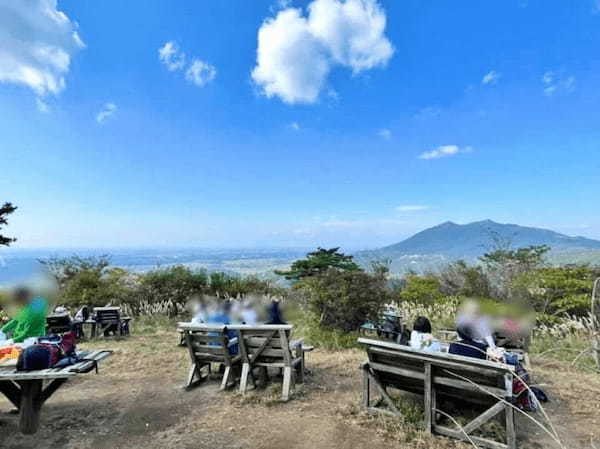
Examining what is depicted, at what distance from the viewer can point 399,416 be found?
150 inches

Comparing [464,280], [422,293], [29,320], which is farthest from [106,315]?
[464,280]

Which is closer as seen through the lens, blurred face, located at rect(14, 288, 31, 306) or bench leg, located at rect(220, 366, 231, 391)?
blurred face, located at rect(14, 288, 31, 306)

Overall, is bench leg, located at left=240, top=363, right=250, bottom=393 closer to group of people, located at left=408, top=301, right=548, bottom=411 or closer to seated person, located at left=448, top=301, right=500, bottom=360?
group of people, located at left=408, top=301, right=548, bottom=411

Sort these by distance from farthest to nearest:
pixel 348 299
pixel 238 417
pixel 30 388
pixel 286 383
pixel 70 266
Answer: pixel 70 266 → pixel 348 299 → pixel 286 383 → pixel 238 417 → pixel 30 388

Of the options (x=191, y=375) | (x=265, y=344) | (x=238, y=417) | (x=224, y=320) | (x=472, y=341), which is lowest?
(x=238, y=417)

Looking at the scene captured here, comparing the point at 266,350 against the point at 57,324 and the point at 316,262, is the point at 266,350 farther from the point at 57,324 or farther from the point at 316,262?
the point at 316,262

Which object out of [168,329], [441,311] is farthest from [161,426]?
[441,311]

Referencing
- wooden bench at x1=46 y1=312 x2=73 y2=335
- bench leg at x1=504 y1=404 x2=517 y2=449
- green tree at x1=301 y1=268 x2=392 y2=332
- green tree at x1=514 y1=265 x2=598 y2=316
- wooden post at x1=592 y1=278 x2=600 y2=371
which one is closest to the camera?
wooden post at x1=592 y1=278 x2=600 y2=371

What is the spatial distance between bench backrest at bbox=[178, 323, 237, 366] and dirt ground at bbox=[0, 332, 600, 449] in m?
0.43

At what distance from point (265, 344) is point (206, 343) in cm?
87

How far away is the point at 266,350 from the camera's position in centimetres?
469

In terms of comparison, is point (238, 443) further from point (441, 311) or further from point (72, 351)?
point (441, 311)

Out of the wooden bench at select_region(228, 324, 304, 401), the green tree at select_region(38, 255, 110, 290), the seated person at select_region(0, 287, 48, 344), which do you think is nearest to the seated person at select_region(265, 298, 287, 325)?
the wooden bench at select_region(228, 324, 304, 401)

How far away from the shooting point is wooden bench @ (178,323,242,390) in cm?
474
